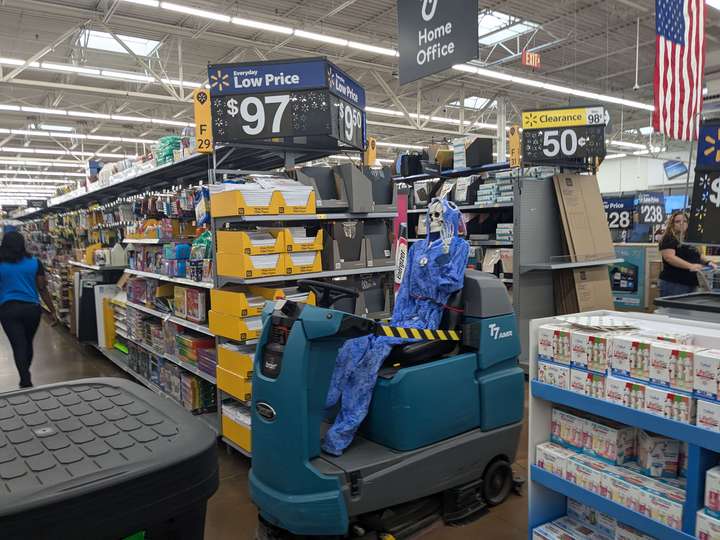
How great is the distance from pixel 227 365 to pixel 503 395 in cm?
185

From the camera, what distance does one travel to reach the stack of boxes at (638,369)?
5.41 feet

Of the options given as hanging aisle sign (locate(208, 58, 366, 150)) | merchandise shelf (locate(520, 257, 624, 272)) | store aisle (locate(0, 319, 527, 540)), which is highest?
hanging aisle sign (locate(208, 58, 366, 150))

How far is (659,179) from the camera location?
2494 centimetres

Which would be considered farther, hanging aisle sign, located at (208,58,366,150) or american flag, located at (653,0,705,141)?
american flag, located at (653,0,705,141)

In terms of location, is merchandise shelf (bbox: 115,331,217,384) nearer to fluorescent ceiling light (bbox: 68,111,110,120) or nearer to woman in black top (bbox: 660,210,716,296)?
woman in black top (bbox: 660,210,716,296)

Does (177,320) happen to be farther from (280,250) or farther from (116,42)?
(116,42)

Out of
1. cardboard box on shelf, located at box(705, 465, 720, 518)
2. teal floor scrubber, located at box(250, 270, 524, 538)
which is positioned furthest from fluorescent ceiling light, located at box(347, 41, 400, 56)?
cardboard box on shelf, located at box(705, 465, 720, 518)

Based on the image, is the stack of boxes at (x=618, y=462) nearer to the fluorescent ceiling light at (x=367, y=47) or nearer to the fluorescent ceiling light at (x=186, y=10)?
the fluorescent ceiling light at (x=186, y=10)

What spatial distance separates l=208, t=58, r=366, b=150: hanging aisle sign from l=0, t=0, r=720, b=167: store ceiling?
171 inches

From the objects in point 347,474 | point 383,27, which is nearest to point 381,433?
point 347,474

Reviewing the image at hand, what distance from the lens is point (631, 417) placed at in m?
1.84

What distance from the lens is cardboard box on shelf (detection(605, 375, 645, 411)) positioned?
1.82 meters

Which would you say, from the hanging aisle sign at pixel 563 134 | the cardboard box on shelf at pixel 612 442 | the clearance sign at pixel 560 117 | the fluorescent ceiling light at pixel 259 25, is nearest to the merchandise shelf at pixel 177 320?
the cardboard box on shelf at pixel 612 442

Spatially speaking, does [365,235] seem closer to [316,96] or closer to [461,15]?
[316,96]
